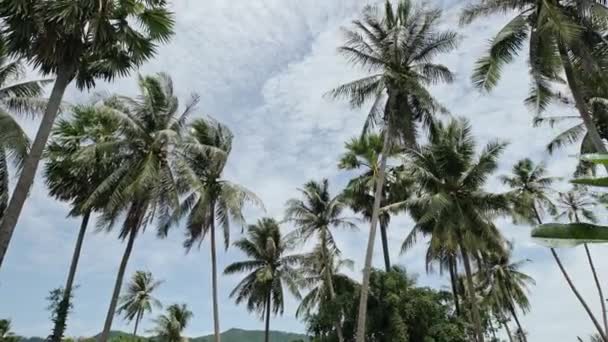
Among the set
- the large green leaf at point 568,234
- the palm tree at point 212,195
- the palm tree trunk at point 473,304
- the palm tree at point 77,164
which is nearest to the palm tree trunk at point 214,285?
the palm tree at point 212,195

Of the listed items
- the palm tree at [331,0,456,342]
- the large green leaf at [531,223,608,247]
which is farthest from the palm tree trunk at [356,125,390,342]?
the large green leaf at [531,223,608,247]

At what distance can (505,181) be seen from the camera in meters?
28.7

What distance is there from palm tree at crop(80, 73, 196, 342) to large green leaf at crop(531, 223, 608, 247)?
48.8ft

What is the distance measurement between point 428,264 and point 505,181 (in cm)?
1015

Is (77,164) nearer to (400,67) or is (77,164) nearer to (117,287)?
(117,287)

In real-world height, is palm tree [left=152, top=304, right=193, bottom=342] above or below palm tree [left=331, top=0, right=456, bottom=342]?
below

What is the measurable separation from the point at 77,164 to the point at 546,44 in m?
15.9

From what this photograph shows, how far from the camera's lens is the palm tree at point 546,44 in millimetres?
11898

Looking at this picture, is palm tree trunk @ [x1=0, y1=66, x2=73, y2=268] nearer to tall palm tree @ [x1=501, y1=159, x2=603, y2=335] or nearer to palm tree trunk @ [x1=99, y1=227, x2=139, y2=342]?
palm tree trunk @ [x1=99, y1=227, x2=139, y2=342]

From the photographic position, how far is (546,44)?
41.4ft

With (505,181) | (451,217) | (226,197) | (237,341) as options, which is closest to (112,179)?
(226,197)

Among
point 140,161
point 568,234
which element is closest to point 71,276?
point 140,161

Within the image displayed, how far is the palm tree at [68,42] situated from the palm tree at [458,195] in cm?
1224

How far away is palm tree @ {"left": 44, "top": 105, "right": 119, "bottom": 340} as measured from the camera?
17047 millimetres
